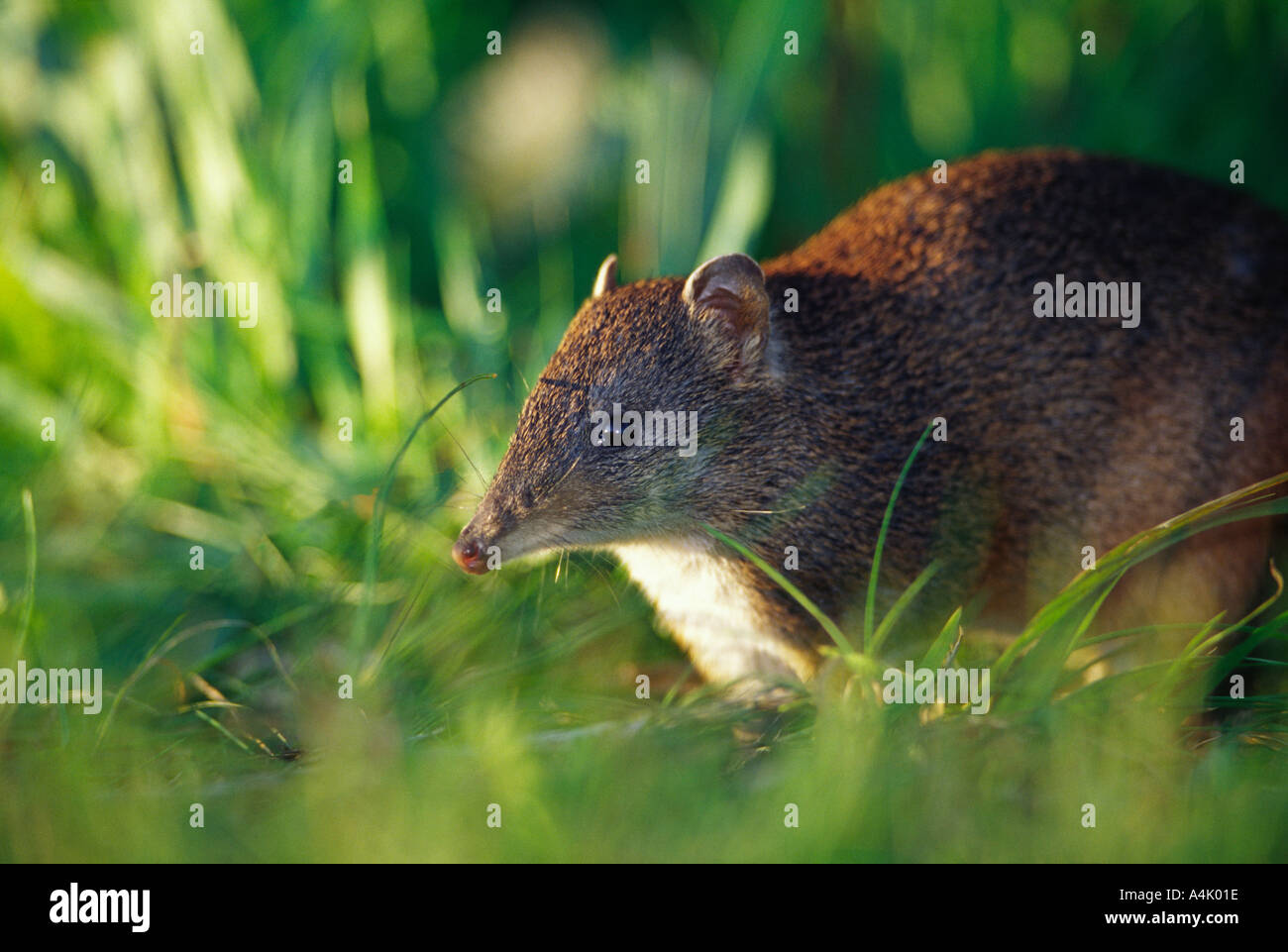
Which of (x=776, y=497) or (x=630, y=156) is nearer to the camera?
(x=776, y=497)

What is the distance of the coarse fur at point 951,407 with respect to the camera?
12.0 ft

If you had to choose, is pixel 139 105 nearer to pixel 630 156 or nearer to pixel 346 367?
pixel 346 367

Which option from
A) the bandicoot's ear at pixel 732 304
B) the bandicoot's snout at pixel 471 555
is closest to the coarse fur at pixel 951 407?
the bandicoot's ear at pixel 732 304

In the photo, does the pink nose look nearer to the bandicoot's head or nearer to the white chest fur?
the bandicoot's head

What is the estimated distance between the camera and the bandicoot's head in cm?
351

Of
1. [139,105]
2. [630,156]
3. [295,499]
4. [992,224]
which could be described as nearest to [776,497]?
[992,224]

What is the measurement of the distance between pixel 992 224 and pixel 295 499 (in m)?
2.83

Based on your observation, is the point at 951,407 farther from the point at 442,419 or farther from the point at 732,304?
the point at 442,419

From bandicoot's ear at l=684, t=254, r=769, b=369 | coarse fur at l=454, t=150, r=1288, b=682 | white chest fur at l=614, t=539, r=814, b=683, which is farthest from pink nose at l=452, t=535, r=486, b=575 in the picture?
bandicoot's ear at l=684, t=254, r=769, b=369

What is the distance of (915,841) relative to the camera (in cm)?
272

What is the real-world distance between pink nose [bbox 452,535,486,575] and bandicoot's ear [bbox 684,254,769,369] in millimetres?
987

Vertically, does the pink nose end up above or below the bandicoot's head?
below
